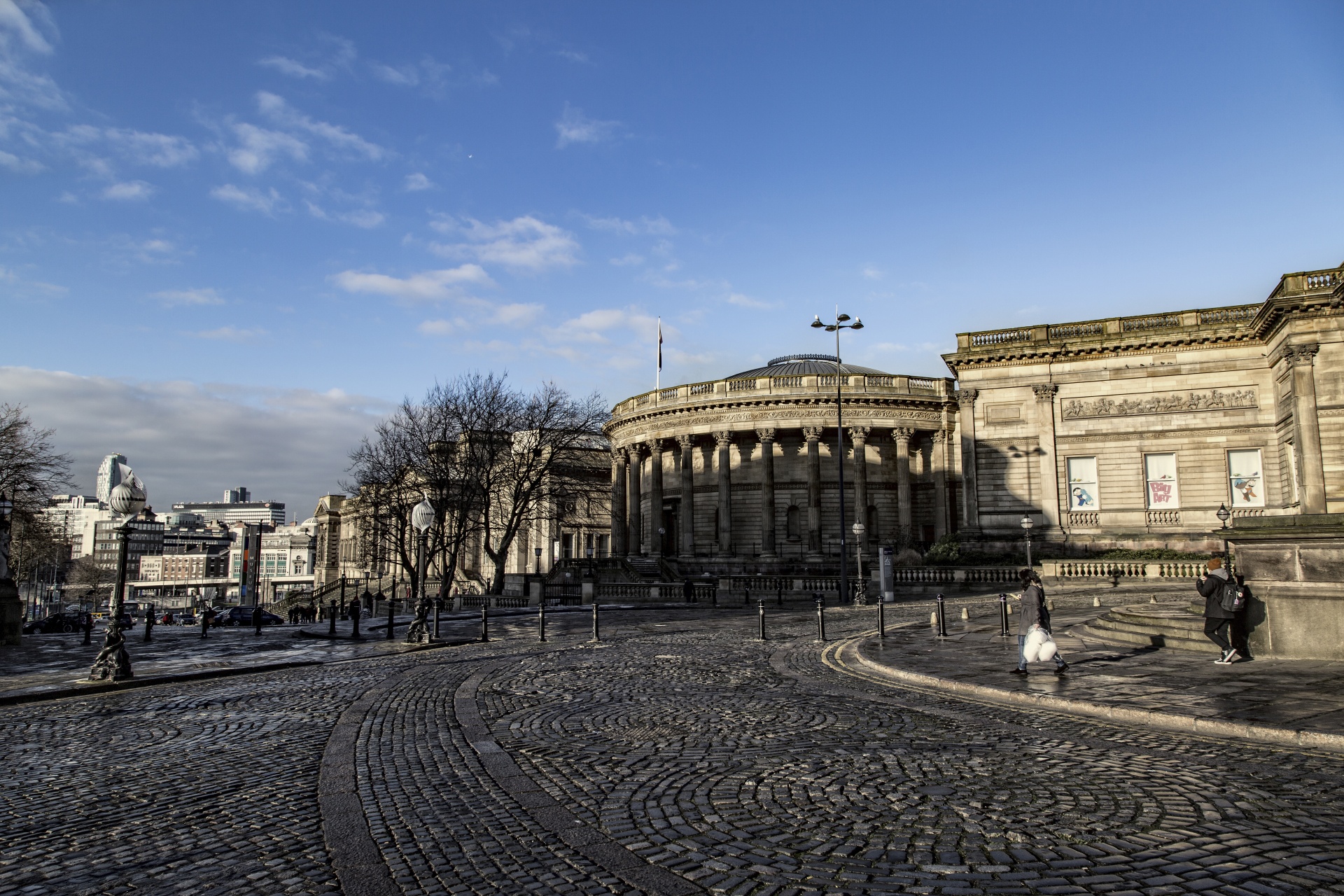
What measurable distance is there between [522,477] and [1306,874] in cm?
3958

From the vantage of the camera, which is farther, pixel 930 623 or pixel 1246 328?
pixel 1246 328

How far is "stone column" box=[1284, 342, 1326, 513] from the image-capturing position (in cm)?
3088

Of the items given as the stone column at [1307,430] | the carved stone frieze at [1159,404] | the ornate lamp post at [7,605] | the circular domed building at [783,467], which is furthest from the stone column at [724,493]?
→ the ornate lamp post at [7,605]

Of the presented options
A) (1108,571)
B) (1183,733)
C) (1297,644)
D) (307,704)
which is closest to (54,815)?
(307,704)

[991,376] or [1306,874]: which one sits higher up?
[991,376]

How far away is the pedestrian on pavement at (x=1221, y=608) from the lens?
11.2m

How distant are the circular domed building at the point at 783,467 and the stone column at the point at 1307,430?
66.4ft

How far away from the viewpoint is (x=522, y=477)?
42.2 m

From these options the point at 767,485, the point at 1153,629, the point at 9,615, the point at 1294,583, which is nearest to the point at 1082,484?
the point at 767,485

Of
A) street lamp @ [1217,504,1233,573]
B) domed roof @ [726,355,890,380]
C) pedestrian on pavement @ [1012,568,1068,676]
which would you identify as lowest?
pedestrian on pavement @ [1012,568,1068,676]

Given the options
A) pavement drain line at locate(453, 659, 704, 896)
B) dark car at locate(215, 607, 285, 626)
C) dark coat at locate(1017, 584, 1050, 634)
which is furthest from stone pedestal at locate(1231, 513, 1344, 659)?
dark car at locate(215, 607, 285, 626)

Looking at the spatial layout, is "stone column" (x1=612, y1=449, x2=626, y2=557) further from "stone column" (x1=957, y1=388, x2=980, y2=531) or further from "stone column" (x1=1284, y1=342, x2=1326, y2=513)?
"stone column" (x1=1284, y1=342, x2=1326, y2=513)

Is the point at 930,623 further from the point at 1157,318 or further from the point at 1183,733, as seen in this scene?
the point at 1157,318

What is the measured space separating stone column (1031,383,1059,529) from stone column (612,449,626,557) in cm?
2744
